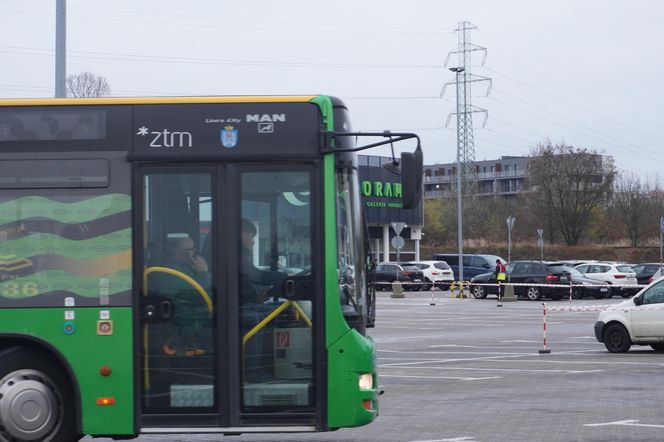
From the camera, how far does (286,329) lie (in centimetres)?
984

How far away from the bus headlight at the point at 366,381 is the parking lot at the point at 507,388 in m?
1.93

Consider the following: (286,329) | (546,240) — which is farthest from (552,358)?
(546,240)

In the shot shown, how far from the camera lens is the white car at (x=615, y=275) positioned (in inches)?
2026

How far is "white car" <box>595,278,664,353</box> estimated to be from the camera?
894 inches

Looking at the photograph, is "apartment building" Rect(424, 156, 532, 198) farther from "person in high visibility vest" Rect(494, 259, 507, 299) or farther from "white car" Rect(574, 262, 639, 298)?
"person in high visibility vest" Rect(494, 259, 507, 299)

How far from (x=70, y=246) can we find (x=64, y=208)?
1.05 feet

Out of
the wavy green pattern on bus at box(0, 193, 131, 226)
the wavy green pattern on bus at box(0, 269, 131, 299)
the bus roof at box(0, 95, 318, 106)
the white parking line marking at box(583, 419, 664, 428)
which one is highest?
the bus roof at box(0, 95, 318, 106)

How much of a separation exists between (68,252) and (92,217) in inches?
13.7

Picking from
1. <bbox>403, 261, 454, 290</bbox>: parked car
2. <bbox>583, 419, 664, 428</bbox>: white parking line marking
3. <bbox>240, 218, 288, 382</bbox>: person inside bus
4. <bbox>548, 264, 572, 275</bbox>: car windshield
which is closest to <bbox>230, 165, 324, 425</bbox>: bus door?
<bbox>240, 218, 288, 382</bbox>: person inside bus

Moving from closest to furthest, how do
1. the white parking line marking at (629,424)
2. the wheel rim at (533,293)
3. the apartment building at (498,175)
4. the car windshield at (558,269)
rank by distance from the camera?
the white parking line marking at (629,424) < the wheel rim at (533,293) < the car windshield at (558,269) < the apartment building at (498,175)

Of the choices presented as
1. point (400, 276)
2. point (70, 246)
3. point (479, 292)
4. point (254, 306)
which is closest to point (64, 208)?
point (70, 246)

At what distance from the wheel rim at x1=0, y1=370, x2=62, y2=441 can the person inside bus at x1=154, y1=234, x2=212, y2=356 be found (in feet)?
3.42

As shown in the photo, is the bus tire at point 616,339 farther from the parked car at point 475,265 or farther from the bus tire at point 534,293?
the parked car at point 475,265

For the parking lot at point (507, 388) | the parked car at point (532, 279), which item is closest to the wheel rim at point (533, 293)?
the parked car at point (532, 279)
